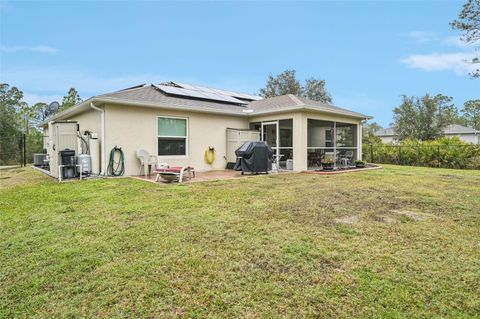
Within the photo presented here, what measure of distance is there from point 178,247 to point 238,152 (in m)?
7.22

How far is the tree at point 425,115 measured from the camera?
94.5ft

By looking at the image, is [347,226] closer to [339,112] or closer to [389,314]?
[389,314]

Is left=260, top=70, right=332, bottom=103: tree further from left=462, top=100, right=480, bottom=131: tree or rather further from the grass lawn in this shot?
the grass lawn

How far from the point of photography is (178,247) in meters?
3.34

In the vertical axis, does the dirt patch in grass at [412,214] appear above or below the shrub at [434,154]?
below

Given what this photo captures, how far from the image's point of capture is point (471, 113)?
4638 centimetres

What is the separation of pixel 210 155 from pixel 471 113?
A: 52042 millimetres

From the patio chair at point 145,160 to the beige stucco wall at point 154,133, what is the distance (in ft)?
0.68

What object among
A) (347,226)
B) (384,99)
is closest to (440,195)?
(347,226)

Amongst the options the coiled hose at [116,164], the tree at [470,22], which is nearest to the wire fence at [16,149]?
the coiled hose at [116,164]

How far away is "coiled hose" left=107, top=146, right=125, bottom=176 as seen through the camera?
31.3ft

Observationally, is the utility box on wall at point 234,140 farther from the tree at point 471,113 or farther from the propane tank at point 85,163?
the tree at point 471,113

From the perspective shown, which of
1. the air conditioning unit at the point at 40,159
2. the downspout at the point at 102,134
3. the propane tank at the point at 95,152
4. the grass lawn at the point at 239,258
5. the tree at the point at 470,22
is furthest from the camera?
the air conditioning unit at the point at 40,159

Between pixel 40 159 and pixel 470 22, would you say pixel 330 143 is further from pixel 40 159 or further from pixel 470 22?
pixel 40 159
